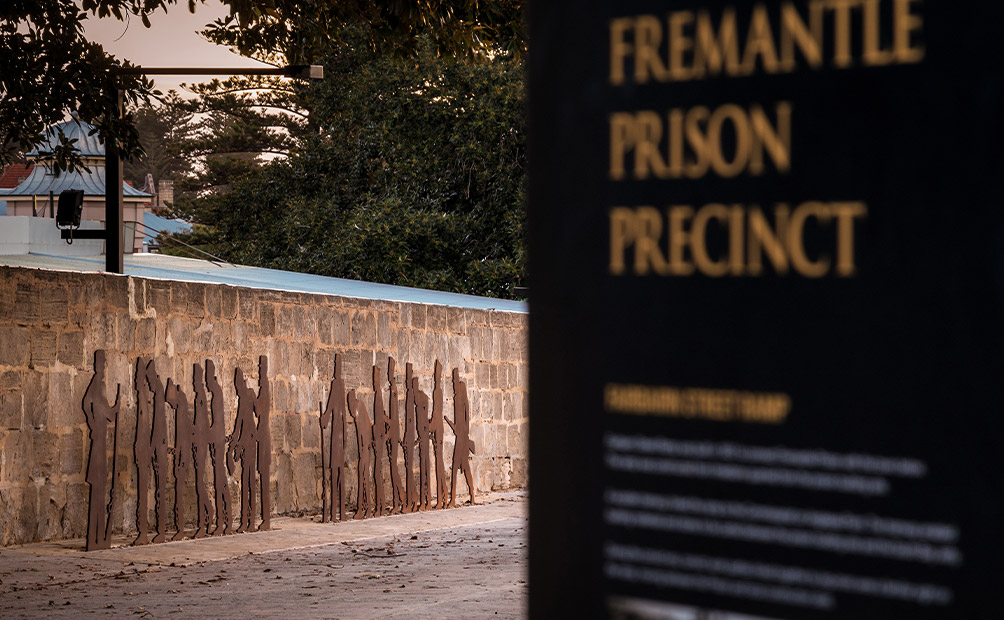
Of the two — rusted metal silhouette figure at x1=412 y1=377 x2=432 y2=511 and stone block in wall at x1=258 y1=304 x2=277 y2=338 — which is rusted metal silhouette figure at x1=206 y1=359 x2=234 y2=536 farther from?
rusted metal silhouette figure at x1=412 y1=377 x2=432 y2=511

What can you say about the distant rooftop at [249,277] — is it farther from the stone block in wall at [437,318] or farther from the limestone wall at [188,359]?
the limestone wall at [188,359]

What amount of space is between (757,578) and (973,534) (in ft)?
Result: 0.78

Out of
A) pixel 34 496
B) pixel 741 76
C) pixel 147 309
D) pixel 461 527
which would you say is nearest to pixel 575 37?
pixel 741 76

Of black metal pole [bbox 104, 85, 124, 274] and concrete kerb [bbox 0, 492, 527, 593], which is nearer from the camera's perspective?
concrete kerb [bbox 0, 492, 527, 593]

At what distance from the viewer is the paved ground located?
6.72 metres

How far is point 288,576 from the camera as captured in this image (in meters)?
8.05

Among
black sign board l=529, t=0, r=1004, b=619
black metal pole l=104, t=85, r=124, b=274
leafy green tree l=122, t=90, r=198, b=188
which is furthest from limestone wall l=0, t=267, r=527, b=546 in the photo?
leafy green tree l=122, t=90, r=198, b=188

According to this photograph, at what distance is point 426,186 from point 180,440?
52.4ft

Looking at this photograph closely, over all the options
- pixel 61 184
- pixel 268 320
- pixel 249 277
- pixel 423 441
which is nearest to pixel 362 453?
pixel 423 441

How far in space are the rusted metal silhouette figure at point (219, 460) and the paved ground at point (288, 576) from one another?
8.1 inches

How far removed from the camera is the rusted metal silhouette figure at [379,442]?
12.1m

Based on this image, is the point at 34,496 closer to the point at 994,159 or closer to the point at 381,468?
the point at 381,468

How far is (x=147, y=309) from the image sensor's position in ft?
33.0

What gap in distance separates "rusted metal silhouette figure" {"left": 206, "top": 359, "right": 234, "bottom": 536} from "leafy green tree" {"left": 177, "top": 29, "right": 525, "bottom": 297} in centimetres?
1405
